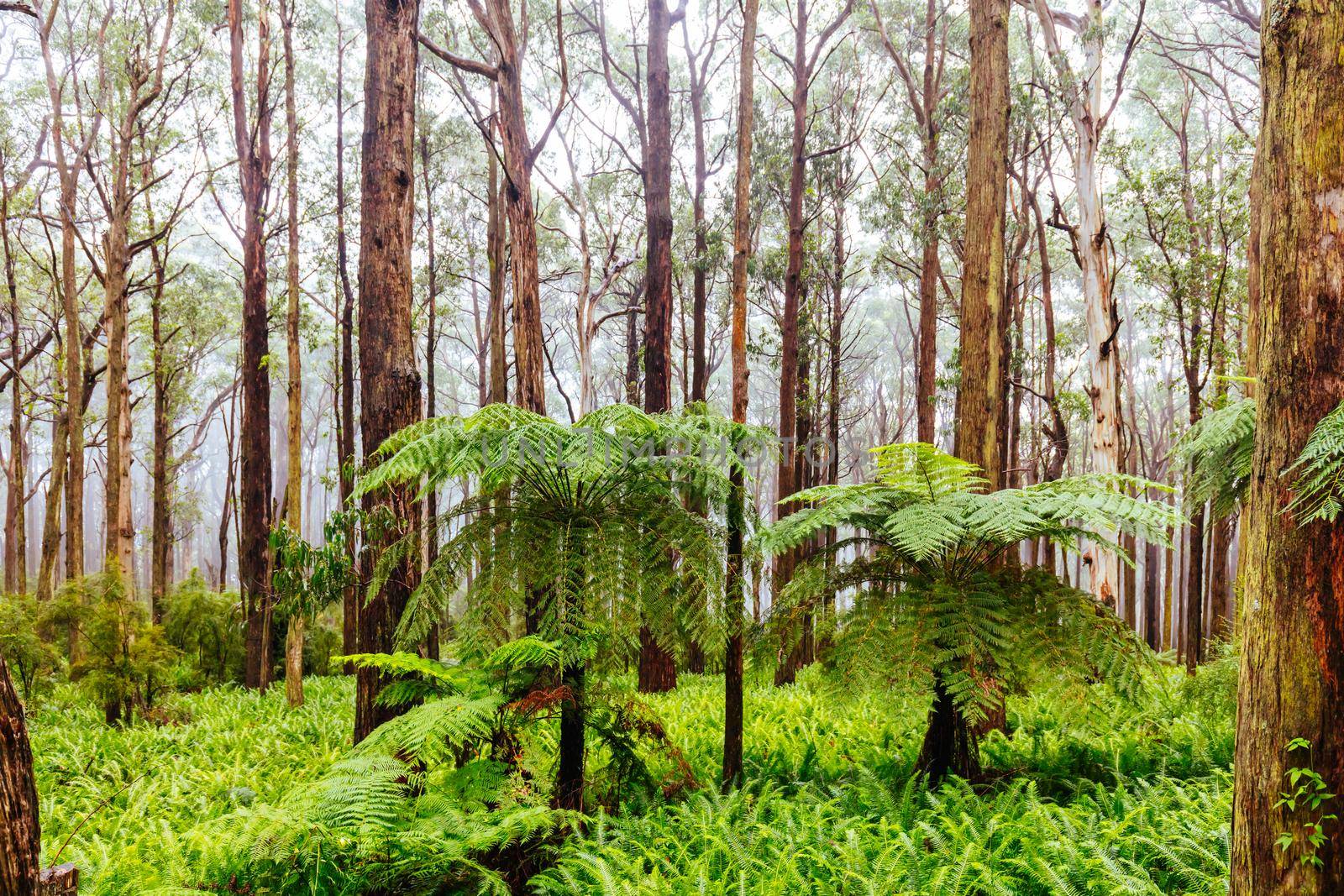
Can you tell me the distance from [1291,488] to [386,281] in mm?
4823

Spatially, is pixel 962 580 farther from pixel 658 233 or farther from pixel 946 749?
pixel 658 233

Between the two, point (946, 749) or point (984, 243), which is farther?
point (984, 243)

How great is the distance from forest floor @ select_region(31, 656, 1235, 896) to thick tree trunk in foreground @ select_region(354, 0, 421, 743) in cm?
138

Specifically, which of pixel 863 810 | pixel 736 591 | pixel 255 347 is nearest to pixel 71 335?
pixel 255 347

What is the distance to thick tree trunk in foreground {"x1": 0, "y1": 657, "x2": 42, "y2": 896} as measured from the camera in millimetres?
1911

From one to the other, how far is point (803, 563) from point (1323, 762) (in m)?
2.13

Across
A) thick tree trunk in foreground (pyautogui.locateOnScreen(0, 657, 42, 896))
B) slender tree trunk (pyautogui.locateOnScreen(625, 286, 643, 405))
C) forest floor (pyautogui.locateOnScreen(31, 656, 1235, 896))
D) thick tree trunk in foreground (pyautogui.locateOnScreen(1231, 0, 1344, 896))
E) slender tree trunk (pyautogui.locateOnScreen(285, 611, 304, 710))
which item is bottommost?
slender tree trunk (pyautogui.locateOnScreen(285, 611, 304, 710))

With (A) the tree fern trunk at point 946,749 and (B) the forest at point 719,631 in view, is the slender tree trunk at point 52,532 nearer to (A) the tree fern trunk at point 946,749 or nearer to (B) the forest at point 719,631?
(B) the forest at point 719,631

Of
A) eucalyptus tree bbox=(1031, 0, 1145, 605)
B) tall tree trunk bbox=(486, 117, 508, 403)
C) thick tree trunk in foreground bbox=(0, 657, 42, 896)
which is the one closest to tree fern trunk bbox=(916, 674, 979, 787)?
thick tree trunk in foreground bbox=(0, 657, 42, 896)

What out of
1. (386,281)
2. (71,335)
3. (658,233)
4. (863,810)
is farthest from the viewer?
(71,335)

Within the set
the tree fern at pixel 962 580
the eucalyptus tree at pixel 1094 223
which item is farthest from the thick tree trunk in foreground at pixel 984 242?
the eucalyptus tree at pixel 1094 223

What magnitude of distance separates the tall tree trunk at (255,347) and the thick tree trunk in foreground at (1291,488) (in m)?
10.1

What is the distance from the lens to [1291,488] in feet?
5.79

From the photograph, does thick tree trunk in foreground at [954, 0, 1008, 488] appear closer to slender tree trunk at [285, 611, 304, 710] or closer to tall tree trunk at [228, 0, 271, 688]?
slender tree trunk at [285, 611, 304, 710]
